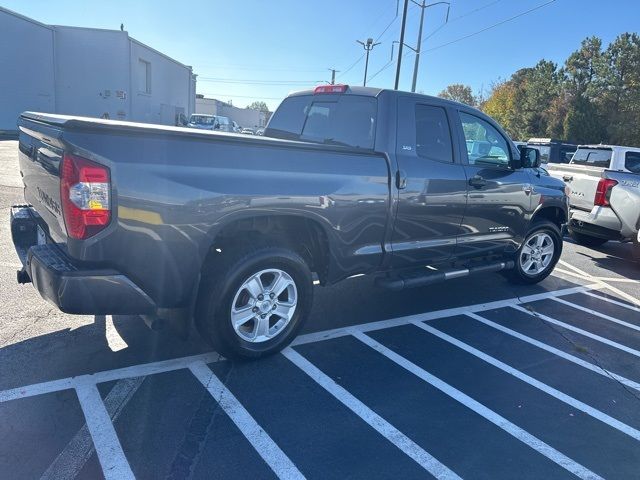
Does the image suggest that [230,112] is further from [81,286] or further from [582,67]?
[81,286]

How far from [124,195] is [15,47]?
31.2m

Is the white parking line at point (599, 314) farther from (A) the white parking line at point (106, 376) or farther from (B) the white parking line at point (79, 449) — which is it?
(B) the white parking line at point (79, 449)

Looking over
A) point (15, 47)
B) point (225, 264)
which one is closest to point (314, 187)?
point (225, 264)

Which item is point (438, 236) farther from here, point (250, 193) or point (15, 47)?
point (15, 47)

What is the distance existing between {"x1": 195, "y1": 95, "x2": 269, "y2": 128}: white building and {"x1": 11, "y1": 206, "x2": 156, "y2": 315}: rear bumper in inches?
2383

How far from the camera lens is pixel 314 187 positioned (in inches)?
137

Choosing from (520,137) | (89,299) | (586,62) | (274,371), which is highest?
(586,62)

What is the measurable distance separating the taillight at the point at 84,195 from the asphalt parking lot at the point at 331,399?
3.70 ft

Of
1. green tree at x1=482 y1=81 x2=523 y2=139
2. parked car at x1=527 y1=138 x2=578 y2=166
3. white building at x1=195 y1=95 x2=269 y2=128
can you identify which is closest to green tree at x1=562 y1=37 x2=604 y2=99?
green tree at x1=482 y1=81 x2=523 y2=139

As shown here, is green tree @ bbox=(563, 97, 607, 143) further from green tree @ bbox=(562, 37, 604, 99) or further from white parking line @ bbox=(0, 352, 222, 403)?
white parking line @ bbox=(0, 352, 222, 403)

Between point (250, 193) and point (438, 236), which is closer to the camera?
point (250, 193)

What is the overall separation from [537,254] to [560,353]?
2091 mm

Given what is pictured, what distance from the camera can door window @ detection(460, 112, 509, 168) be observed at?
15.9 feet

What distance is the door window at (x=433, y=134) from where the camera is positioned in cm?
432
